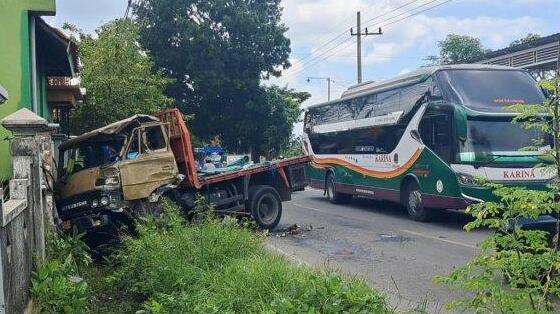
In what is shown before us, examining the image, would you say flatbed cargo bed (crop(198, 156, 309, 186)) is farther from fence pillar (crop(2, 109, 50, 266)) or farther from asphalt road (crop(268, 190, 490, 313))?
fence pillar (crop(2, 109, 50, 266))

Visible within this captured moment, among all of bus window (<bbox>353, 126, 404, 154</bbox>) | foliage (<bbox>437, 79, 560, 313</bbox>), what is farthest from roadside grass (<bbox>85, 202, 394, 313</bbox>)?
bus window (<bbox>353, 126, 404, 154</bbox>)

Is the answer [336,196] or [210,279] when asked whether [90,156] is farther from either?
[336,196]

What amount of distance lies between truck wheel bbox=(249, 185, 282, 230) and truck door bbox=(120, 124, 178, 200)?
8.55 ft

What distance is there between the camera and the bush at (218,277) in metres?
5.01

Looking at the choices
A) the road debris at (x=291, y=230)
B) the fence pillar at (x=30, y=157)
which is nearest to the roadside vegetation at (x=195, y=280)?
the fence pillar at (x=30, y=157)

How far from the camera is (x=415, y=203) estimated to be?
1556 cm

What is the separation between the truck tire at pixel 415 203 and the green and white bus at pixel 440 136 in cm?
2

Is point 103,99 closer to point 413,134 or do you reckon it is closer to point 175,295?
point 413,134

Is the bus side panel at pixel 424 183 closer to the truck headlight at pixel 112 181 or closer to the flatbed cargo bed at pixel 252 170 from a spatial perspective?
the flatbed cargo bed at pixel 252 170

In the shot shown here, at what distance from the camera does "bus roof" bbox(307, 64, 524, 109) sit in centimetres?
1448

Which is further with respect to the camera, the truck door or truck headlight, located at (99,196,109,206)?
the truck door

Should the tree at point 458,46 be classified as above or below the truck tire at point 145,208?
above

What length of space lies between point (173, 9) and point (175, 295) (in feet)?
92.8

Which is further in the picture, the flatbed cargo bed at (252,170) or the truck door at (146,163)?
the flatbed cargo bed at (252,170)
